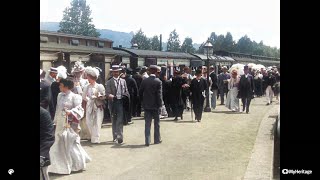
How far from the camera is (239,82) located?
8.05m

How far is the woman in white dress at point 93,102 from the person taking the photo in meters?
4.95

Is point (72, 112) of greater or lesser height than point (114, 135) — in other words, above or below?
above

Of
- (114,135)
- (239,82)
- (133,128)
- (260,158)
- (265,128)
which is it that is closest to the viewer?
(260,158)

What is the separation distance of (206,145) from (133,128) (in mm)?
1791

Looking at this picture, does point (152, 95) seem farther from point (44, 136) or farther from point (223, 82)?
point (223, 82)

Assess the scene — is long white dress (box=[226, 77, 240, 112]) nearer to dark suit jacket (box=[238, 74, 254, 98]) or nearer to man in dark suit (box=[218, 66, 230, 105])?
dark suit jacket (box=[238, 74, 254, 98])

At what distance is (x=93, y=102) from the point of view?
505 cm

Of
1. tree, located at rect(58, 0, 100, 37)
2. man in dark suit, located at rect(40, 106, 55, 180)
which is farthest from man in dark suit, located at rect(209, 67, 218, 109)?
man in dark suit, located at rect(40, 106, 55, 180)

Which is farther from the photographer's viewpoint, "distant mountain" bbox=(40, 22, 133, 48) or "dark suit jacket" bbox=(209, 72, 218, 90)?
"dark suit jacket" bbox=(209, 72, 218, 90)

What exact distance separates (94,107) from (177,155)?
1.38 meters

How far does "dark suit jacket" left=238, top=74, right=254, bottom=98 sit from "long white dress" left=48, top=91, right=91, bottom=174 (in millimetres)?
4823

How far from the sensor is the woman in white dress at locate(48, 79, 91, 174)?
145 inches
